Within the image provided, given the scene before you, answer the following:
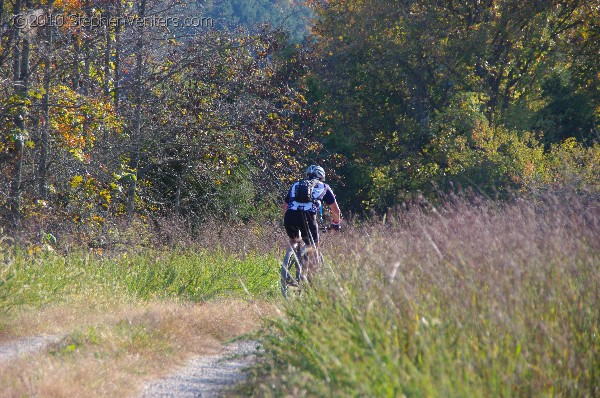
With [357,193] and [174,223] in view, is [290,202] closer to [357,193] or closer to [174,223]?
[174,223]

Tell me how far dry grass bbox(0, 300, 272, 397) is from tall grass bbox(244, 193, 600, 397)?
1163 mm

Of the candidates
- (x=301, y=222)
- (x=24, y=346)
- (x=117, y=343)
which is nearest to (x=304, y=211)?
(x=301, y=222)

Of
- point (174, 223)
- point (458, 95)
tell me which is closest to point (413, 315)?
point (174, 223)

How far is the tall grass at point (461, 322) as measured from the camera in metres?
4.56

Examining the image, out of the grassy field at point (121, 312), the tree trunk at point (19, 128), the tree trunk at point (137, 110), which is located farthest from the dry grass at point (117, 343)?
the tree trunk at point (137, 110)

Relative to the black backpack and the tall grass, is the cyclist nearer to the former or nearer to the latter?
the black backpack

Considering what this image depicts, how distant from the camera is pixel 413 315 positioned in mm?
5344

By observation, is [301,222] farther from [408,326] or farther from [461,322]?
[461,322]

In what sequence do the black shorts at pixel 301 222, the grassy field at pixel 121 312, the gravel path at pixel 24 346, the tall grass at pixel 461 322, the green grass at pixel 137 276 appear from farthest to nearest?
the black shorts at pixel 301 222
the green grass at pixel 137 276
the gravel path at pixel 24 346
the grassy field at pixel 121 312
the tall grass at pixel 461 322

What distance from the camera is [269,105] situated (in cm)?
2027

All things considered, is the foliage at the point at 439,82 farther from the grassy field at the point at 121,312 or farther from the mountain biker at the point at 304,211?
the mountain biker at the point at 304,211

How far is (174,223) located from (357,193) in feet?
47.9

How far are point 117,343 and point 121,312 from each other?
2147mm

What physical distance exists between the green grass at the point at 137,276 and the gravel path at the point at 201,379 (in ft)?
8.86
